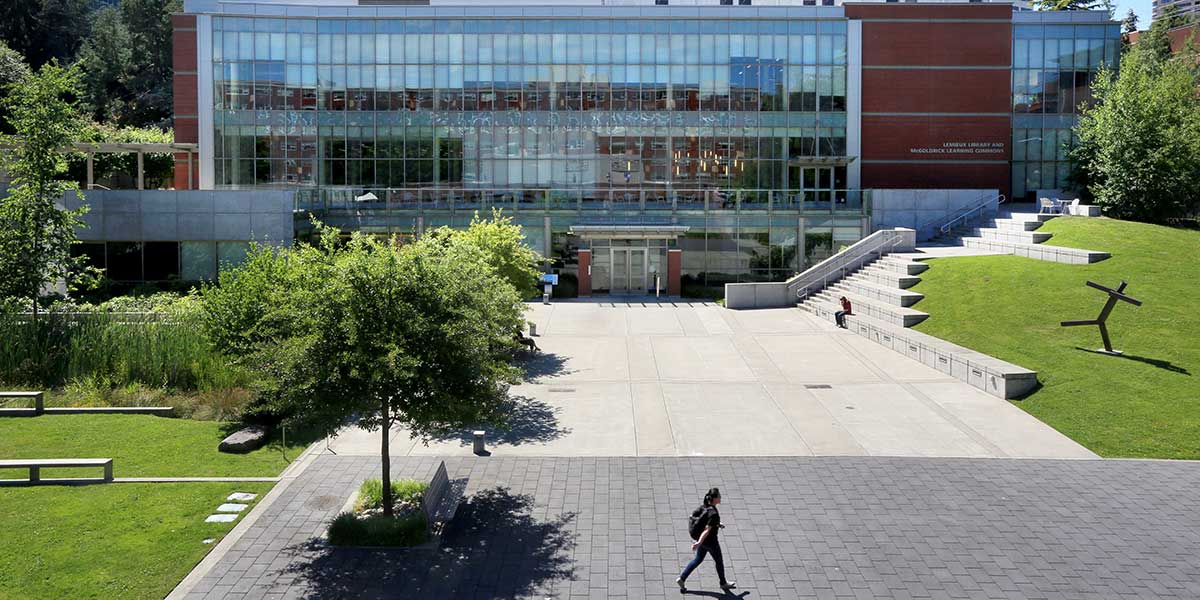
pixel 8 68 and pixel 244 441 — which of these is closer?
pixel 244 441

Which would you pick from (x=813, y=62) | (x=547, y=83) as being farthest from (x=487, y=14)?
(x=813, y=62)

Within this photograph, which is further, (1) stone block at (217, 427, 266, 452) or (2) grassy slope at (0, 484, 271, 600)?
(1) stone block at (217, 427, 266, 452)

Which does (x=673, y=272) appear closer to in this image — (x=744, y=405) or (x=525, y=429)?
(x=744, y=405)

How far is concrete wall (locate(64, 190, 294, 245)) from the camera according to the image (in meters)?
36.7

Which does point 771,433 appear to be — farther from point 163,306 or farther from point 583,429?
point 163,306

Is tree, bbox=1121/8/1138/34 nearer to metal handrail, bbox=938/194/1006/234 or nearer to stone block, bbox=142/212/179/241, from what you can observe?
metal handrail, bbox=938/194/1006/234

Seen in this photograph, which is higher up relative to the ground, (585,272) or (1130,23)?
(1130,23)

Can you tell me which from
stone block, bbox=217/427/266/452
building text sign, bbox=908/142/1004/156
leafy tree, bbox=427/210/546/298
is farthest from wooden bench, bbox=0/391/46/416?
building text sign, bbox=908/142/1004/156

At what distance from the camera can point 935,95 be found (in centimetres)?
5288

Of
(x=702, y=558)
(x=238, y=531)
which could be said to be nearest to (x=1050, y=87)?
(x=702, y=558)

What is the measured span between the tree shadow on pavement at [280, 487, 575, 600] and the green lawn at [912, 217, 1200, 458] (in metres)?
11.3

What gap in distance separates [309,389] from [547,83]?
42553 mm

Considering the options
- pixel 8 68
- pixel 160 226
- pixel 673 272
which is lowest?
pixel 673 272

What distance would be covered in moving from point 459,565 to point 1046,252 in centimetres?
2823
